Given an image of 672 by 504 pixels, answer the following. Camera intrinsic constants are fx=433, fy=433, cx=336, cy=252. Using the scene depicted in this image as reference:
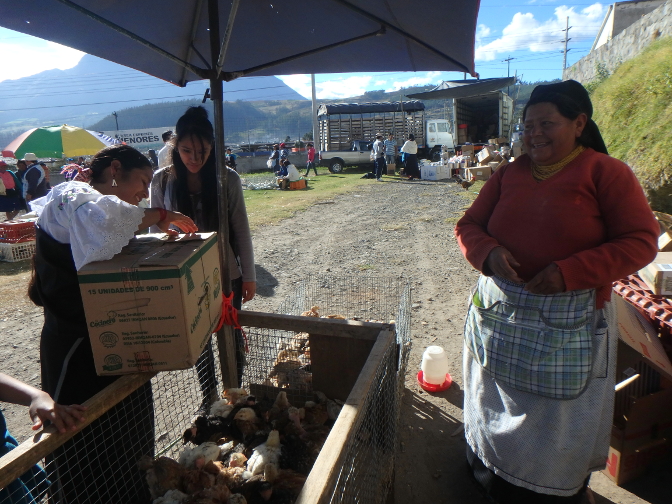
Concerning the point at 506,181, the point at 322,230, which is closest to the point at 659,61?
the point at 322,230

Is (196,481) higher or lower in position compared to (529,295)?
lower

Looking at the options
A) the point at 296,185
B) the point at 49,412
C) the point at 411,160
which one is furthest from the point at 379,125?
the point at 49,412

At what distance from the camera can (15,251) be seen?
7520mm

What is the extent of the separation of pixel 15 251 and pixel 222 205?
23.6ft

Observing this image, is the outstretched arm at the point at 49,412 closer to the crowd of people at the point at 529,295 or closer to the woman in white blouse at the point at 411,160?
the crowd of people at the point at 529,295

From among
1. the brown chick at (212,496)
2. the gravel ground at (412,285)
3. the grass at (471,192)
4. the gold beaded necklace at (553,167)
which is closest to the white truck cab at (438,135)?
the grass at (471,192)

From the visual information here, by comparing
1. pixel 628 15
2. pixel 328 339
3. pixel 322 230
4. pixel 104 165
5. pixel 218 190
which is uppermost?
pixel 628 15

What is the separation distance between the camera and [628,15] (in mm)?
28078

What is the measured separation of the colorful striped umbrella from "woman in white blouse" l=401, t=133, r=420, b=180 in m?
10.8

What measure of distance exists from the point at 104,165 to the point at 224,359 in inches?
46.0

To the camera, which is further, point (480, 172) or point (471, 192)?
point (471, 192)

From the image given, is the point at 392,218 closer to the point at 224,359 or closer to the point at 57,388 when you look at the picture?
the point at 224,359

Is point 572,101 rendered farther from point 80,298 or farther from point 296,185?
point 296,185

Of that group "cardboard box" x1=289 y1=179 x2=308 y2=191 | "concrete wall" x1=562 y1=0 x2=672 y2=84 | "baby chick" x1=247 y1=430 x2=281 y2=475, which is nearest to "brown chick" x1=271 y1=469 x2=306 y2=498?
"baby chick" x1=247 y1=430 x2=281 y2=475
